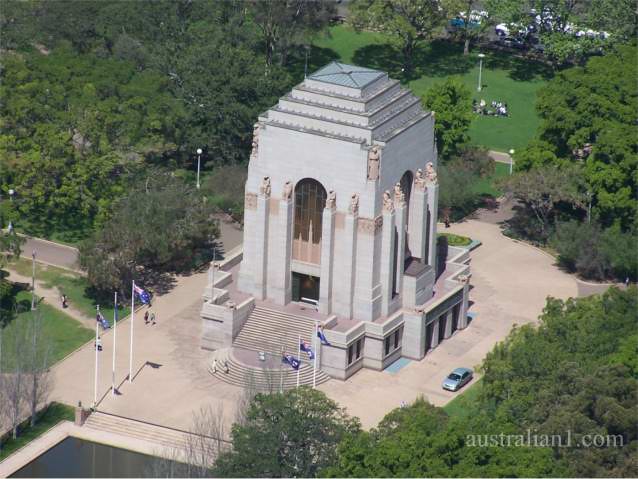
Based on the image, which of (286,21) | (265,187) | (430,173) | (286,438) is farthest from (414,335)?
(286,21)

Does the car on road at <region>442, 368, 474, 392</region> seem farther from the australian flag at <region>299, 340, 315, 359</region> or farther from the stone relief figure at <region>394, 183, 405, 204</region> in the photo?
the stone relief figure at <region>394, 183, 405, 204</region>

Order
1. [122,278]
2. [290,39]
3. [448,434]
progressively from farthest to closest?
[290,39]
[122,278]
[448,434]

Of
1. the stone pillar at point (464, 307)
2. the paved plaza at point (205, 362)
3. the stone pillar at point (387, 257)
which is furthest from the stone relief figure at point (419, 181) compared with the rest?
the paved plaza at point (205, 362)

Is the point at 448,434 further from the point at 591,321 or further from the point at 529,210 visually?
the point at 529,210

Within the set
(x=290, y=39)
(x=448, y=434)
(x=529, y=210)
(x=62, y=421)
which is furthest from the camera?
(x=290, y=39)

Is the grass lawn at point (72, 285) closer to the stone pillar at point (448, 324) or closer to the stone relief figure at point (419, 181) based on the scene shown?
the stone pillar at point (448, 324)

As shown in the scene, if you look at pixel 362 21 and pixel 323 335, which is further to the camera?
pixel 362 21

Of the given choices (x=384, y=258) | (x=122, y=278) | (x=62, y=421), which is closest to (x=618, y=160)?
(x=384, y=258)
